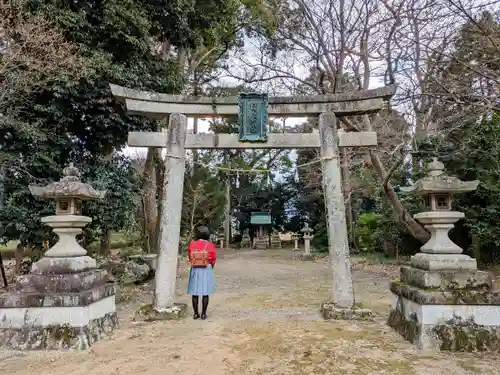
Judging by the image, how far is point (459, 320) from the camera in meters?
4.46

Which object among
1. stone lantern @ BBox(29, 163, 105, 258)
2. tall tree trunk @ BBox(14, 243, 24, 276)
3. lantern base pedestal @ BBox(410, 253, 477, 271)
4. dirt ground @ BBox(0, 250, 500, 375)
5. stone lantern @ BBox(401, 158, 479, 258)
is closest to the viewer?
dirt ground @ BBox(0, 250, 500, 375)

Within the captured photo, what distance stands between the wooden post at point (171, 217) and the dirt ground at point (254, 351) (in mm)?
554

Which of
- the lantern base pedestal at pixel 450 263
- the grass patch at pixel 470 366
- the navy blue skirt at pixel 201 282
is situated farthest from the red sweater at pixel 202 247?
the grass patch at pixel 470 366

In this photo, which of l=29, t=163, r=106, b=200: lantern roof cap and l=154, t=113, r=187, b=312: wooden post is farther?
l=154, t=113, r=187, b=312: wooden post

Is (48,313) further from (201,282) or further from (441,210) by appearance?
(441,210)

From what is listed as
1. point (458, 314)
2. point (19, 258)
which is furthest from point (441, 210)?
point (19, 258)

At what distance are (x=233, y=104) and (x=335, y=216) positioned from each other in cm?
281

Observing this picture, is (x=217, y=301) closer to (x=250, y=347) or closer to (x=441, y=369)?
(x=250, y=347)

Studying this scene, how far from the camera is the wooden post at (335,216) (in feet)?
19.7

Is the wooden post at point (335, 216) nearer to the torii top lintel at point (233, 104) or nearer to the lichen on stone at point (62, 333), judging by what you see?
the torii top lintel at point (233, 104)

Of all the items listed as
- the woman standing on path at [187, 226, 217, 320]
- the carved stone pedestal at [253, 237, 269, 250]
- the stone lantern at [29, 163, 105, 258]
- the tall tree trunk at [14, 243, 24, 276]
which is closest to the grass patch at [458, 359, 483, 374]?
the woman standing on path at [187, 226, 217, 320]

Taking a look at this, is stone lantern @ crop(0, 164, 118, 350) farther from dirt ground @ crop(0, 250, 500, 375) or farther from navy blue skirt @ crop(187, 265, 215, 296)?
navy blue skirt @ crop(187, 265, 215, 296)

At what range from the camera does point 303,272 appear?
12844 millimetres

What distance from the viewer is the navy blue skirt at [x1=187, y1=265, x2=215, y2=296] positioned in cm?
591
